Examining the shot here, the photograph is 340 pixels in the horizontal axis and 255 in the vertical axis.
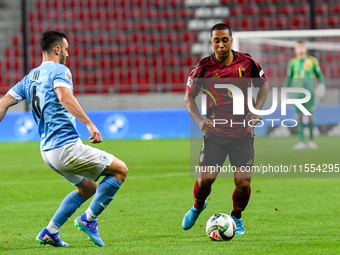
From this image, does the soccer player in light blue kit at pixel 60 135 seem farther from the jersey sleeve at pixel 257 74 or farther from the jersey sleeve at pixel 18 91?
the jersey sleeve at pixel 257 74

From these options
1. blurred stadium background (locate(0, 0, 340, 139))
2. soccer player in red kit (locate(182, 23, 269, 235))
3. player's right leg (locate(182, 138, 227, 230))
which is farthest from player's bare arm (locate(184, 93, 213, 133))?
blurred stadium background (locate(0, 0, 340, 139))

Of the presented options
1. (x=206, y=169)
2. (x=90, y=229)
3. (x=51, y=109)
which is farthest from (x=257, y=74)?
(x=90, y=229)

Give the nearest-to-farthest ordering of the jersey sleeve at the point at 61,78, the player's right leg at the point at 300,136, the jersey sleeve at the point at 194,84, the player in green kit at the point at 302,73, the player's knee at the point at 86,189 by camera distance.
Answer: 1. the jersey sleeve at the point at 61,78
2. the player's knee at the point at 86,189
3. the jersey sleeve at the point at 194,84
4. the player in green kit at the point at 302,73
5. the player's right leg at the point at 300,136

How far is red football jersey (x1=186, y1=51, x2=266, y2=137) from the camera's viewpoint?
4.67 meters

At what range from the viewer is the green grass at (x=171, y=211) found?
4.21 metres

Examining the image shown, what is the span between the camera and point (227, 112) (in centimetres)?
472

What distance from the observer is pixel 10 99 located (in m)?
4.32

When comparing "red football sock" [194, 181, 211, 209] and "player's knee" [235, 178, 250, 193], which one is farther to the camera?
"red football sock" [194, 181, 211, 209]

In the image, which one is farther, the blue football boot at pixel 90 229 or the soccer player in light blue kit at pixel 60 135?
the blue football boot at pixel 90 229

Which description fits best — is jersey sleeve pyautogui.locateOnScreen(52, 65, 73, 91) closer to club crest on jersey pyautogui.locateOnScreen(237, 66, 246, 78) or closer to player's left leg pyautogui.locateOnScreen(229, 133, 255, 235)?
club crest on jersey pyautogui.locateOnScreen(237, 66, 246, 78)

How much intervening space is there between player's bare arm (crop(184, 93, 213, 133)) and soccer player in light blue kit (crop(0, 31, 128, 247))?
828 millimetres

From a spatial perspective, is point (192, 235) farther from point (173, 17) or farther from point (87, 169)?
point (173, 17)

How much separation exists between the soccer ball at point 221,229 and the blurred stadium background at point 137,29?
1332cm

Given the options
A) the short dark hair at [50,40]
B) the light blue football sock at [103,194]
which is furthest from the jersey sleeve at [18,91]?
the light blue football sock at [103,194]
